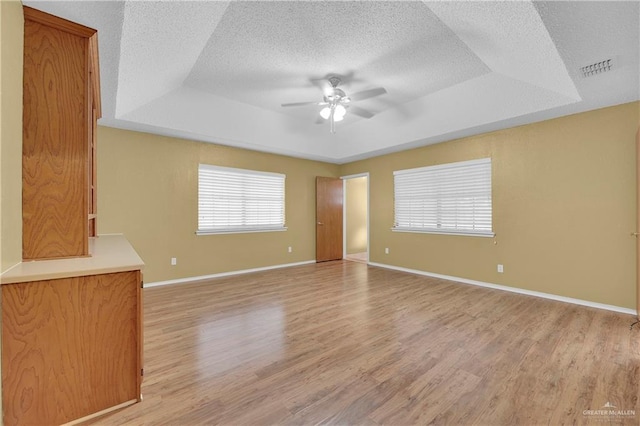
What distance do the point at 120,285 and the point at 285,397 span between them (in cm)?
118

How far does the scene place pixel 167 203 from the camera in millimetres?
4281

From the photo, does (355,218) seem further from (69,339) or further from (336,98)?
(69,339)

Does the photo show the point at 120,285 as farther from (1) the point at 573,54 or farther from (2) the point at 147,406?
(1) the point at 573,54

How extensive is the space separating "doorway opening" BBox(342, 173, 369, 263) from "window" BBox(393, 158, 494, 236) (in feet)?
6.06

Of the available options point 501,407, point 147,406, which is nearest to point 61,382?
point 147,406

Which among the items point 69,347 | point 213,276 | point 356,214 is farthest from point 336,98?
point 356,214

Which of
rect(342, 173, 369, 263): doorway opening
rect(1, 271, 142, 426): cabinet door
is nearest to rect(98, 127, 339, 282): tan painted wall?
rect(342, 173, 369, 263): doorway opening

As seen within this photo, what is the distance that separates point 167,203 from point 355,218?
15.6ft

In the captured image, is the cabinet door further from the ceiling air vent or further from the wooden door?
the wooden door

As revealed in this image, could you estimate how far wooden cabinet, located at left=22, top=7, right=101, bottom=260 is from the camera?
1624 millimetres

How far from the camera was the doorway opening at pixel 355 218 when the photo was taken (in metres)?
7.09

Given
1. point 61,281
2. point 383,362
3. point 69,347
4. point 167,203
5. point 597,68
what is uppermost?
point 597,68

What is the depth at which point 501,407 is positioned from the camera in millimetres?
1584

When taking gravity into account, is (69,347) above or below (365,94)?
below
